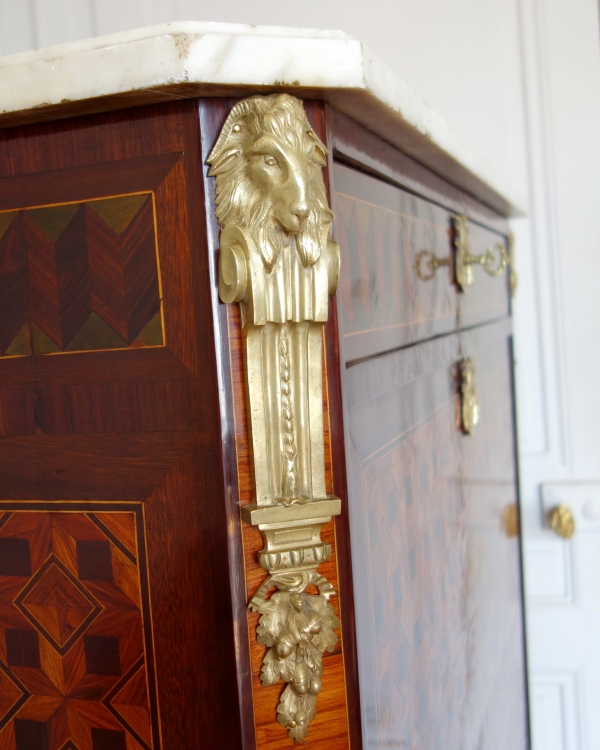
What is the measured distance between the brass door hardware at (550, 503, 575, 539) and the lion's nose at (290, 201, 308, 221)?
3.55 ft

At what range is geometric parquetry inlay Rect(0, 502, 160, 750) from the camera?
1.40ft

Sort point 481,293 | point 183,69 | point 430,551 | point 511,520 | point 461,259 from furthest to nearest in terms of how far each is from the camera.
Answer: point 511,520, point 481,293, point 461,259, point 430,551, point 183,69

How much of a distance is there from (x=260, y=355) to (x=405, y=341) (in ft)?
0.78

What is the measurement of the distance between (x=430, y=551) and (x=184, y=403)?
1.12ft

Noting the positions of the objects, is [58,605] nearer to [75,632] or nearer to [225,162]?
[75,632]

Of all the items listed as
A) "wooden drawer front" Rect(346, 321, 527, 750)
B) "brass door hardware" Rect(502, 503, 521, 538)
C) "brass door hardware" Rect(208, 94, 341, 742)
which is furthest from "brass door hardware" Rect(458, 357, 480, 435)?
"brass door hardware" Rect(208, 94, 341, 742)

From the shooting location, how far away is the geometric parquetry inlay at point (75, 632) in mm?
427

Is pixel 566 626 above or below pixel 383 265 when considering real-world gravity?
below

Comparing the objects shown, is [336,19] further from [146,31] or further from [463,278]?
[146,31]

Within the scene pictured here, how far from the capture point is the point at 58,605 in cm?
44

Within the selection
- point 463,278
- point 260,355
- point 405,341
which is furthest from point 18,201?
point 463,278

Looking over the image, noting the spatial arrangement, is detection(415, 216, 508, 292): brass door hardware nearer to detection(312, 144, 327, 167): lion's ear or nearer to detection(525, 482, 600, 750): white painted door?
detection(312, 144, 327, 167): lion's ear

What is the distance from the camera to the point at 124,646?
430 mm

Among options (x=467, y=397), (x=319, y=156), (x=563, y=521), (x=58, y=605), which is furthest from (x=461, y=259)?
(x=563, y=521)
